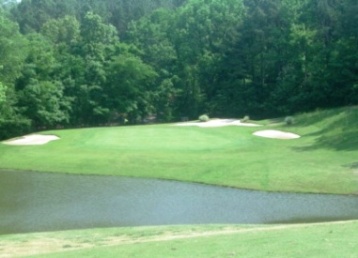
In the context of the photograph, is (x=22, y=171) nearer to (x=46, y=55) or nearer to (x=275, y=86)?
(x=46, y=55)

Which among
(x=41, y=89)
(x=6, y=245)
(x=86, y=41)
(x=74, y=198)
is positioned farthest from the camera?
(x=86, y=41)

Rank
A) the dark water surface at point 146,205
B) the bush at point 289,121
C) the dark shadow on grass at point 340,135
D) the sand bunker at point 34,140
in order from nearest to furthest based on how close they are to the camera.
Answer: the dark water surface at point 146,205, the dark shadow on grass at point 340,135, the sand bunker at point 34,140, the bush at point 289,121

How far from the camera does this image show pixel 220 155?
38906mm

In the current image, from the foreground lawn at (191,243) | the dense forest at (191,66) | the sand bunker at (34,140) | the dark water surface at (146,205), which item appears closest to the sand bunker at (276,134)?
the dense forest at (191,66)

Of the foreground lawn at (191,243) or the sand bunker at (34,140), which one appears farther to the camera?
the sand bunker at (34,140)

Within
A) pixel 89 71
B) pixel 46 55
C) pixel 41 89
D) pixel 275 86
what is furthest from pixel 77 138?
pixel 275 86

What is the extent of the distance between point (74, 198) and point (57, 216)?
384 cm

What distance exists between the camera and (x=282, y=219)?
2414 cm

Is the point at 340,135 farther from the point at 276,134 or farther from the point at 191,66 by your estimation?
the point at 191,66

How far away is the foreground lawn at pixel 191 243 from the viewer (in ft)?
43.5

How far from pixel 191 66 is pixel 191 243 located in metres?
63.8

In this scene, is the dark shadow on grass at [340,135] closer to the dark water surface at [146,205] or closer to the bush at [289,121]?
the bush at [289,121]

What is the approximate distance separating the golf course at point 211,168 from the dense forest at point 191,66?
10836 millimetres

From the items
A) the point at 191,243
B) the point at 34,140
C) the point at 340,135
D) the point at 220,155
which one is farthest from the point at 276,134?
the point at 191,243
